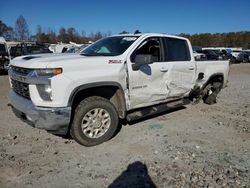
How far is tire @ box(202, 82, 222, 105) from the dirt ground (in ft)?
5.28

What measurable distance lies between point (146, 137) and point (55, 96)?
1992mm

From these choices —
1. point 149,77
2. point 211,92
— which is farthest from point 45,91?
point 211,92

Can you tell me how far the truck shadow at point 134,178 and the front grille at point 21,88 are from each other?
1957 millimetres

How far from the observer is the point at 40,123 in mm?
3916

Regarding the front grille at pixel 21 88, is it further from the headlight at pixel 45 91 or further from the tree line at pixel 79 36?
the tree line at pixel 79 36

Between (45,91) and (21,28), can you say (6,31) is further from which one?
(45,91)

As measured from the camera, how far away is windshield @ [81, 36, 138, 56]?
4.92m

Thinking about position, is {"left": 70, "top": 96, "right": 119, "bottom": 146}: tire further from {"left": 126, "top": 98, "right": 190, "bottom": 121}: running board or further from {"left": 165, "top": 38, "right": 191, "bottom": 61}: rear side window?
{"left": 165, "top": 38, "right": 191, "bottom": 61}: rear side window

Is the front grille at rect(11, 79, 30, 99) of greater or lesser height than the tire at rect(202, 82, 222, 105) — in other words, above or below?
above

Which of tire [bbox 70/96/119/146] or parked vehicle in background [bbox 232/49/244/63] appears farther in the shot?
parked vehicle in background [bbox 232/49/244/63]

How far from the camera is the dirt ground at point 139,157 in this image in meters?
3.48

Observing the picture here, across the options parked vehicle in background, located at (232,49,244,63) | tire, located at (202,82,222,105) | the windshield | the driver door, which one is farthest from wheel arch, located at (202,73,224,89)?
parked vehicle in background, located at (232,49,244,63)

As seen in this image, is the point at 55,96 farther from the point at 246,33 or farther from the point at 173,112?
the point at 246,33

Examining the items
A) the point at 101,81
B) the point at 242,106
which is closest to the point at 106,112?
the point at 101,81
